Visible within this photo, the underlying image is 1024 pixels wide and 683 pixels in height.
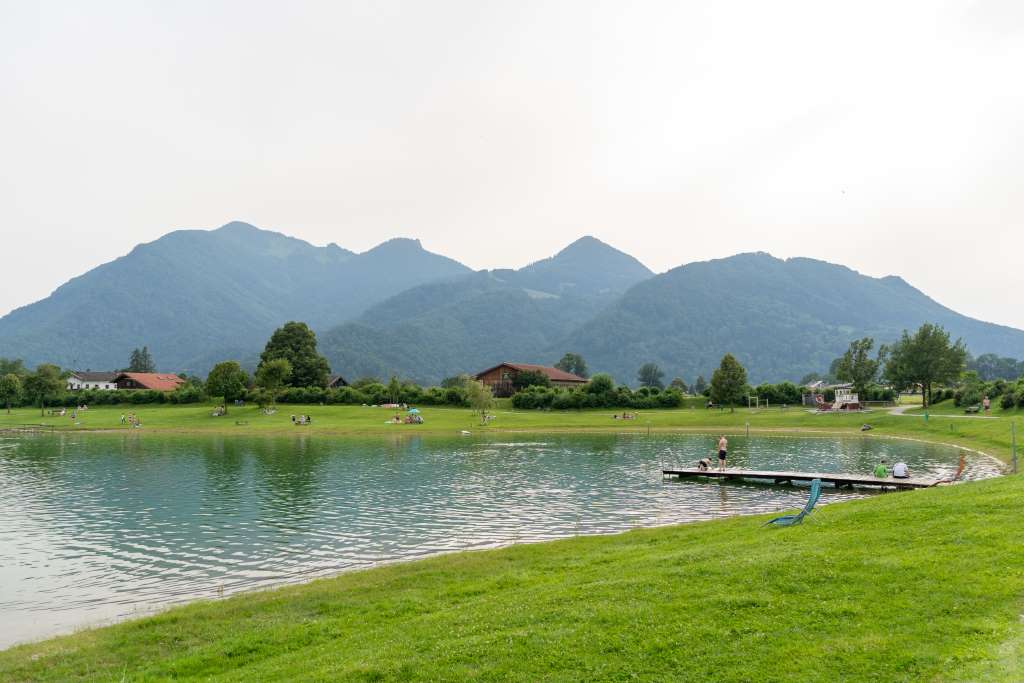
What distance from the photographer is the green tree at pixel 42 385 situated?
128 metres

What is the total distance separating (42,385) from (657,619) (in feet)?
476

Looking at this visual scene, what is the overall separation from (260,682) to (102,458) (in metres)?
55.8

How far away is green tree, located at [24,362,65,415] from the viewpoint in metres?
128

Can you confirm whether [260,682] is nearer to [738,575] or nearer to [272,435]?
[738,575]

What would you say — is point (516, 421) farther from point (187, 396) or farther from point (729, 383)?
point (187, 396)

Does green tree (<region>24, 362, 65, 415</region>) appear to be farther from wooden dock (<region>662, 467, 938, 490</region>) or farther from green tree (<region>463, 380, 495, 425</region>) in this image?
wooden dock (<region>662, 467, 938, 490</region>)

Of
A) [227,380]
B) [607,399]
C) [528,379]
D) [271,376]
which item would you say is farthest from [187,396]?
[607,399]

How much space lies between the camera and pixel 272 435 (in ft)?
268

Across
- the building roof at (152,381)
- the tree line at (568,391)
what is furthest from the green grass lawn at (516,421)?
the building roof at (152,381)

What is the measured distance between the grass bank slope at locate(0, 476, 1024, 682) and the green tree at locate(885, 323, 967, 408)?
268ft

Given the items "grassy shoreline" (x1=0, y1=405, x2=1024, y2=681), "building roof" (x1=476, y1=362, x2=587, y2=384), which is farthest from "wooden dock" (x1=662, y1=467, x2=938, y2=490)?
"building roof" (x1=476, y1=362, x2=587, y2=384)

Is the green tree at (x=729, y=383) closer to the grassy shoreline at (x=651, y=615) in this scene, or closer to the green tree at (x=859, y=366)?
the green tree at (x=859, y=366)

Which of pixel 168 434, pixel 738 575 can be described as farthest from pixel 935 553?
pixel 168 434

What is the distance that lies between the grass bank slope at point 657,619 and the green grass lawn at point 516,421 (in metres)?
52.9
